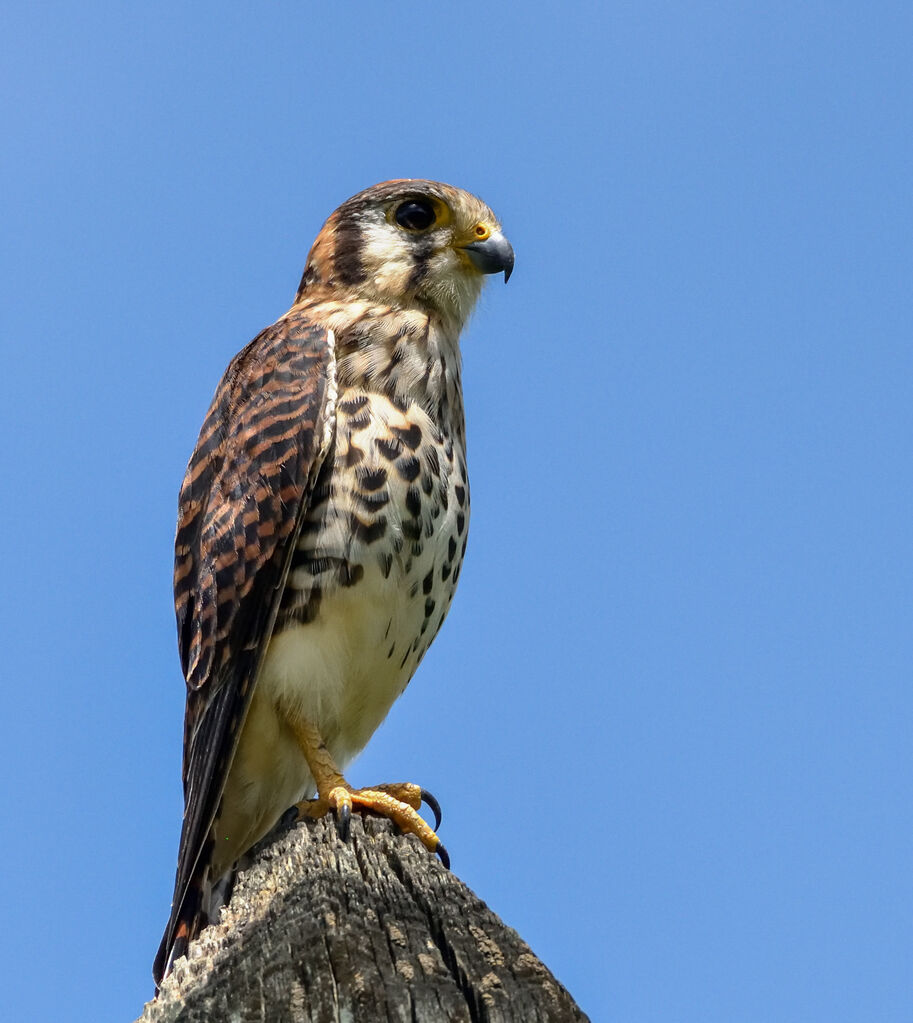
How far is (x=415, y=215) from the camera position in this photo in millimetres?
4484

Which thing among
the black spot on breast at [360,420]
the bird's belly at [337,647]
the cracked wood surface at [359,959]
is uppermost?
the black spot on breast at [360,420]

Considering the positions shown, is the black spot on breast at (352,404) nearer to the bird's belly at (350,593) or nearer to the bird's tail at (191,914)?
the bird's belly at (350,593)

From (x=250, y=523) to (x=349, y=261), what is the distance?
115 cm

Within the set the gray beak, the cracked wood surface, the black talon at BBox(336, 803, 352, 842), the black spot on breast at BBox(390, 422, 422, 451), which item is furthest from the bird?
the cracked wood surface

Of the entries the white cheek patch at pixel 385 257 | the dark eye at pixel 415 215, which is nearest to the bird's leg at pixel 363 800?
the white cheek patch at pixel 385 257

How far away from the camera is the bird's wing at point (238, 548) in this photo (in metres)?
3.58

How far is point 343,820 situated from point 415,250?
2.16m

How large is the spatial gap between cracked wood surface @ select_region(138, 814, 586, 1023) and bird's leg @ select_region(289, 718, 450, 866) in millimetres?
757

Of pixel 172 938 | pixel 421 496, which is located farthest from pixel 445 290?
pixel 172 938

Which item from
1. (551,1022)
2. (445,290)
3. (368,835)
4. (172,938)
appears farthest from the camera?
(445,290)

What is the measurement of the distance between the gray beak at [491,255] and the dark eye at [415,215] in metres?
0.17

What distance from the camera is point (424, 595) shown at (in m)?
3.75

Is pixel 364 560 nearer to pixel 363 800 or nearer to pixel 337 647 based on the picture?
pixel 337 647

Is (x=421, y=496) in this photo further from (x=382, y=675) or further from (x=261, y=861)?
(x=261, y=861)
